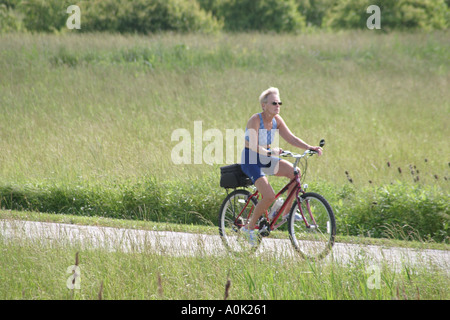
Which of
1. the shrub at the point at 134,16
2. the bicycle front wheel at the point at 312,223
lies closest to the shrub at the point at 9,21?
the shrub at the point at 134,16

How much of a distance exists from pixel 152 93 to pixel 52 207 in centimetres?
868

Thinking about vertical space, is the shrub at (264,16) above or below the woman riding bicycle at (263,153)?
above

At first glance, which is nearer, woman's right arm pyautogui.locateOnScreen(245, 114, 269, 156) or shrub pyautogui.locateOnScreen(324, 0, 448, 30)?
woman's right arm pyautogui.locateOnScreen(245, 114, 269, 156)

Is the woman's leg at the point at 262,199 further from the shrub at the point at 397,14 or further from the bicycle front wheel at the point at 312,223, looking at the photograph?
the shrub at the point at 397,14

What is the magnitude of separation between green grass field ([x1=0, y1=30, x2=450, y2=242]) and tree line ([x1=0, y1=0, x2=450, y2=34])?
2.51m

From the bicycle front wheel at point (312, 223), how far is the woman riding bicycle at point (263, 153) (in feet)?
0.74

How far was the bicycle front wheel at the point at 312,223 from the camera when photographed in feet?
22.7

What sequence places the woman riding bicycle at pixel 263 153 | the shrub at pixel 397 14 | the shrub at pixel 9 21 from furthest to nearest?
the shrub at pixel 9 21, the shrub at pixel 397 14, the woman riding bicycle at pixel 263 153

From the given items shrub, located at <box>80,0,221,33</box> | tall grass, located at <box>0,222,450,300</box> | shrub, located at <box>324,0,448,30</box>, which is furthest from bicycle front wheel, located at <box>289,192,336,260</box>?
shrub, located at <box>324,0,448,30</box>

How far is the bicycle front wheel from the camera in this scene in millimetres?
6906

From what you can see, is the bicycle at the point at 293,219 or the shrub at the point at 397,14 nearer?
the bicycle at the point at 293,219

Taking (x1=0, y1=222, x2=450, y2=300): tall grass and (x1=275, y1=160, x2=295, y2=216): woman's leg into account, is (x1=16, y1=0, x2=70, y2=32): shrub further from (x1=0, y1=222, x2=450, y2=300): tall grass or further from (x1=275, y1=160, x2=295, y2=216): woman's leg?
(x1=0, y1=222, x2=450, y2=300): tall grass

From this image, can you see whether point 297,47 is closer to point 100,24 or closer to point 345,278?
point 100,24
